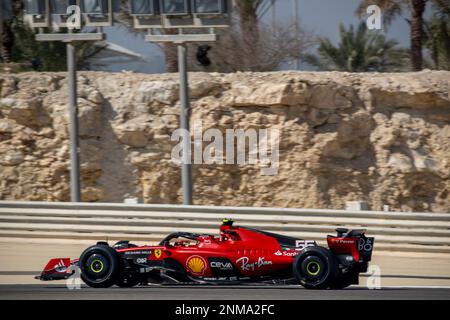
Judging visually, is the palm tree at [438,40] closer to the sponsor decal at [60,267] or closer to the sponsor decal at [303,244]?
the sponsor decal at [303,244]

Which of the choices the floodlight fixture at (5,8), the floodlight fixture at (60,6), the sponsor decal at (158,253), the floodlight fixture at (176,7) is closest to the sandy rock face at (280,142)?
the floodlight fixture at (5,8)

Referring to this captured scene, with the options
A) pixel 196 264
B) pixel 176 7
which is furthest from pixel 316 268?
pixel 176 7

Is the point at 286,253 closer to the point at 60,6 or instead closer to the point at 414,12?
the point at 60,6

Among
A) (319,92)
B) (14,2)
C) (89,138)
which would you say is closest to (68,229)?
(89,138)

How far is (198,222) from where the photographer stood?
14562 mm

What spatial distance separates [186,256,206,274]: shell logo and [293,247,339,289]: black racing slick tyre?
46.6 inches

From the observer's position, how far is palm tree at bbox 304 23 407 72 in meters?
25.9

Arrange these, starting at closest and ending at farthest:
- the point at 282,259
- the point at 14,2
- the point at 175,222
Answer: the point at 282,259 → the point at 175,222 → the point at 14,2

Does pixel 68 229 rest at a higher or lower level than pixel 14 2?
lower

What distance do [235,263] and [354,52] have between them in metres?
16.3

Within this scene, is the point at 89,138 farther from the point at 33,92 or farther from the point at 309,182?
the point at 309,182

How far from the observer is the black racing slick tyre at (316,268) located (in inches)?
412
